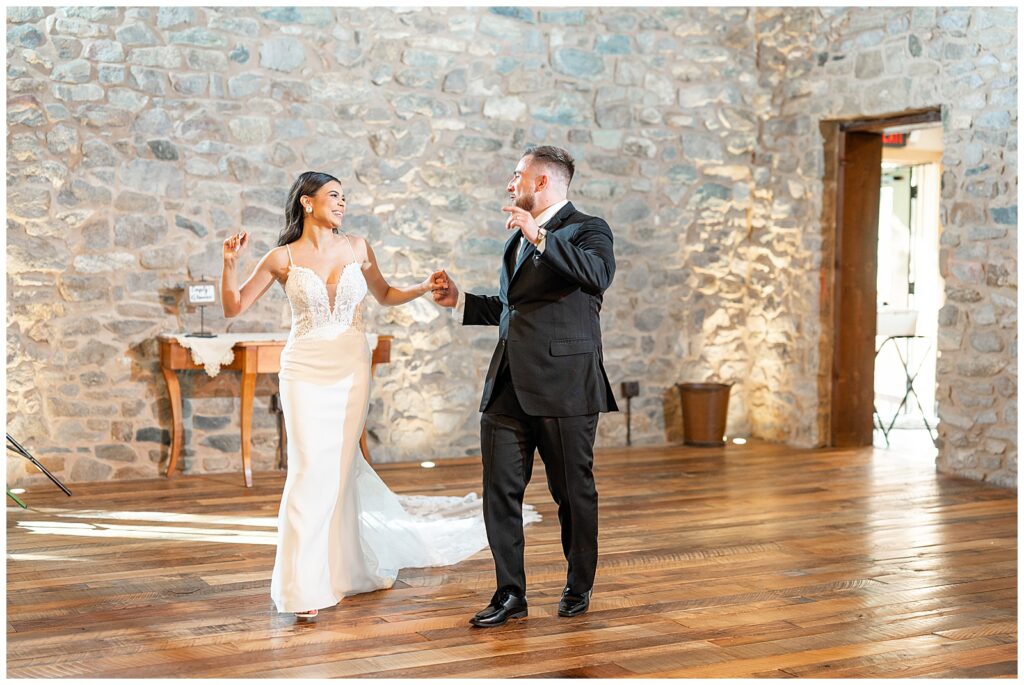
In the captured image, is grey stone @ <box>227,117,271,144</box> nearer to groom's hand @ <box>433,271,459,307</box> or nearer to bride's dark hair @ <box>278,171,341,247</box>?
bride's dark hair @ <box>278,171,341,247</box>

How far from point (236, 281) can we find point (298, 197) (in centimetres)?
38

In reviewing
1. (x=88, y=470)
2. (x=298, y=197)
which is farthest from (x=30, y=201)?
(x=298, y=197)

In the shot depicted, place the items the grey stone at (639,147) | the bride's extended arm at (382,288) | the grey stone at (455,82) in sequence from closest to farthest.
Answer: the bride's extended arm at (382,288)
the grey stone at (455,82)
the grey stone at (639,147)

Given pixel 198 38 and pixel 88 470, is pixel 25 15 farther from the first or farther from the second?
pixel 88 470

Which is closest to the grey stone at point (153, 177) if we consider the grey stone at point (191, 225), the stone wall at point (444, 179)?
the stone wall at point (444, 179)

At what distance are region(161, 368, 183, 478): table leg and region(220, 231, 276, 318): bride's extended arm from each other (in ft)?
8.56

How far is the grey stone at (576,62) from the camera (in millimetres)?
7633

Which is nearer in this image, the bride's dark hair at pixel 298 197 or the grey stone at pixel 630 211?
the bride's dark hair at pixel 298 197

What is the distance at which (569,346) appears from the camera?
146 inches

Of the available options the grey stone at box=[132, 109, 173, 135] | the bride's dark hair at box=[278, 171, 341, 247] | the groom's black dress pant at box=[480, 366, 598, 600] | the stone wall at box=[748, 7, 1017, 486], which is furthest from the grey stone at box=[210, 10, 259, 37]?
the groom's black dress pant at box=[480, 366, 598, 600]

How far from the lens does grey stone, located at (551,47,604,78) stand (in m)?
7.63

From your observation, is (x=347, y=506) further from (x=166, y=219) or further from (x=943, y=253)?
(x=943, y=253)

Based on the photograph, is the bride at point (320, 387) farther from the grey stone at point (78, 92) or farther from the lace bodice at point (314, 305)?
the grey stone at point (78, 92)

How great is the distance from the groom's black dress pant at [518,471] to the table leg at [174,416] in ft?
10.6
